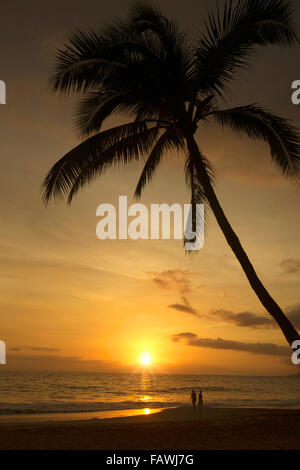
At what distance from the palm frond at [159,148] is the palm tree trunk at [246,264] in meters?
1.39

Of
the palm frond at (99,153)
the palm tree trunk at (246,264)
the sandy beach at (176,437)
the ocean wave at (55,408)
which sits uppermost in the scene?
the palm frond at (99,153)

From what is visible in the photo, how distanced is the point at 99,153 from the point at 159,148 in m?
1.89

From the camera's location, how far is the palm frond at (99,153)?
1162cm

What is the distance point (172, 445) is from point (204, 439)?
43.5 inches

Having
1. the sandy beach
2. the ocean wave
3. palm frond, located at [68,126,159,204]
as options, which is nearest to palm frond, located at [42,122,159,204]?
palm frond, located at [68,126,159,204]

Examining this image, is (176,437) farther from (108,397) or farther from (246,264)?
(108,397)

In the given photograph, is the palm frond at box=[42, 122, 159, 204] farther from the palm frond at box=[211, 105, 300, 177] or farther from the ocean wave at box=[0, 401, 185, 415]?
the ocean wave at box=[0, 401, 185, 415]

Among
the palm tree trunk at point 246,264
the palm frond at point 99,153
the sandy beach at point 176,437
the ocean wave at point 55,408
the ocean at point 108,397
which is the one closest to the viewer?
the sandy beach at point 176,437

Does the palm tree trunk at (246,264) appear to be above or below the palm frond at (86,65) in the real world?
below

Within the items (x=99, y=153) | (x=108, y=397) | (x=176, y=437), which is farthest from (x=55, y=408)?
(x=99, y=153)

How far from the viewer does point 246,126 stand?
39.5 ft

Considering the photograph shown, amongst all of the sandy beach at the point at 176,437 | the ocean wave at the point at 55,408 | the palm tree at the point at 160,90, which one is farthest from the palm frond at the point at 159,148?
the ocean wave at the point at 55,408

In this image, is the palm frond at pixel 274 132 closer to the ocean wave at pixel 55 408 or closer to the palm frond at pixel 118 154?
the palm frond at pixel 118 154

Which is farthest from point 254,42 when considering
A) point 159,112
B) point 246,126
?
point 159,112
